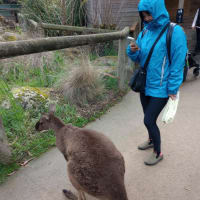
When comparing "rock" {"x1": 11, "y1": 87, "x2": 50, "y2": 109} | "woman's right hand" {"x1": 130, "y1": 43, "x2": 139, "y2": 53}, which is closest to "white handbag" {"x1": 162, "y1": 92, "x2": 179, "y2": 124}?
"woman's right hand" {"x1": 130, "y1": 43, "x2": 139, "y2": 53}

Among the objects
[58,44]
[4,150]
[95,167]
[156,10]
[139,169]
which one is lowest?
[139,169]

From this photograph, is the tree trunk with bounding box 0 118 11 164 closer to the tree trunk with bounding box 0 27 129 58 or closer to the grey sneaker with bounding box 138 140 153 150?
the tree trunk with bounding box 0 27 129 58

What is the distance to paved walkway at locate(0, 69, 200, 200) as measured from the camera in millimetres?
2662

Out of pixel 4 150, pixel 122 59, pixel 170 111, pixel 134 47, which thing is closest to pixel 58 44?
pixel 134 47

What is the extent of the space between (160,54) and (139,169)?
1.65m

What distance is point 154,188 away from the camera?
2699mm

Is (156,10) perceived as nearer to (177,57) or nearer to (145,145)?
(177,57)

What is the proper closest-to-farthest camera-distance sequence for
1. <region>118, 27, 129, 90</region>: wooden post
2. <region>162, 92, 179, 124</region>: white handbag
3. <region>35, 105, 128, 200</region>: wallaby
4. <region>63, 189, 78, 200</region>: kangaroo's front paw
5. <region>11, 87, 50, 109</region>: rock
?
<region>35, 105, 128, 200</region>: wallaby → <region>63, 189, 78, 200</region>: kangaroo's front paw → <region>162, 92, 179, 124</region>: white handbag → <region>11, 87, 50, 109</region>: rock → <region>118, 27, 129, 90</region>: wooden post

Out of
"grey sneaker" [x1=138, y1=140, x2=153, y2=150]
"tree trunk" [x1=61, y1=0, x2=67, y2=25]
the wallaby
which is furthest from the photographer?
"tree trunk" [x1=61, y1=0, x2=67, y2=25]

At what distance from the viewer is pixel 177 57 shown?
8.14 ft

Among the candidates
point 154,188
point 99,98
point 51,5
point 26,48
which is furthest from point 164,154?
point 51,5

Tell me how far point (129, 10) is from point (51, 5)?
3.08m

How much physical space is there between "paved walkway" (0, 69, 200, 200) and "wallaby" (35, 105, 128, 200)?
2.13 feet

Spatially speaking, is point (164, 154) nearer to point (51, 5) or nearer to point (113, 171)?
point (113, 171)
